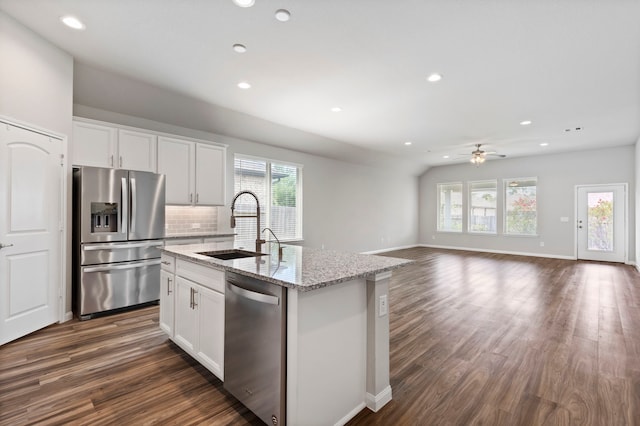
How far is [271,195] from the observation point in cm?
652

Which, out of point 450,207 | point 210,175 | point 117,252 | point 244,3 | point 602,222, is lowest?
point 117,252

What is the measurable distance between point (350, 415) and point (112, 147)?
4.20 metres

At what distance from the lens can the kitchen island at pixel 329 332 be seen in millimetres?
1587

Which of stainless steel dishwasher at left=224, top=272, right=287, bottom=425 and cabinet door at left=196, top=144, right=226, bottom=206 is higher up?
cabinet door at left=196, top=144, right=226, bottom=206

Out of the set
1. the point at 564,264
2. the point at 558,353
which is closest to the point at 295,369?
the point at 558,353

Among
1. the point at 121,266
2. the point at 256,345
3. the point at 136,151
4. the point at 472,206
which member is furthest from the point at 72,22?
the point at 472,206

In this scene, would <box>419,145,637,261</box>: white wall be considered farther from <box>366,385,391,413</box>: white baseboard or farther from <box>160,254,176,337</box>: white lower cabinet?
<box>160,254,176,337</box>: white lower cabinet

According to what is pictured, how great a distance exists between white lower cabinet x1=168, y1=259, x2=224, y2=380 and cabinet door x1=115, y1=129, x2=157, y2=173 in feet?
7.64

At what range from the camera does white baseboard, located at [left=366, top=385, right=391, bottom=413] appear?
6.33ft

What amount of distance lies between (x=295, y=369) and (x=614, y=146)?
32.4 feet

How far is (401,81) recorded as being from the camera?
3.84 m

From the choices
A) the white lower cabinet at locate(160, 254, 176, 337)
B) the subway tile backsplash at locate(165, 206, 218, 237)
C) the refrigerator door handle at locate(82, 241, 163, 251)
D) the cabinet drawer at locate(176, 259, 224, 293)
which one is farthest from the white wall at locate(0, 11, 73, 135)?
the cabinet drawer at locate(176, 259, 224, 293)

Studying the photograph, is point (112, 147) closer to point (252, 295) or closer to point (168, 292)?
point (168, 292)

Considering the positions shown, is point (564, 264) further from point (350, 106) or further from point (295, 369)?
point (295, 369)
